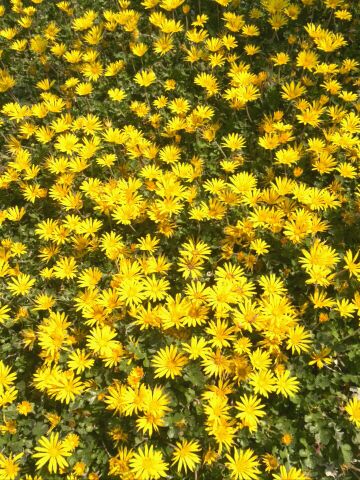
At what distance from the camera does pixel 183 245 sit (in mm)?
4129

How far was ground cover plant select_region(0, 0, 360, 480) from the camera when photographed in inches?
134

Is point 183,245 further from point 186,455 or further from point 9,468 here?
point 9,468

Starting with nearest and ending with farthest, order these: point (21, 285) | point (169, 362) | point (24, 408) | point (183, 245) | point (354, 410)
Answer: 1. point (354, 410)
2. point (169, 362)
3. point (24, 408)
4. point (183, 245)
5. point (21, 285)

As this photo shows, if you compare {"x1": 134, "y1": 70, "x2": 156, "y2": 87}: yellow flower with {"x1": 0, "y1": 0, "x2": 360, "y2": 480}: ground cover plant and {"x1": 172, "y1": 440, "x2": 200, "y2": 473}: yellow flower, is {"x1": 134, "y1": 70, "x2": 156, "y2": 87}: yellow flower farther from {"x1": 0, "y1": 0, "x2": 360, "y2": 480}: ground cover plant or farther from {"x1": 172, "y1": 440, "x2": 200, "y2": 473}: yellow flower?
{"x1": 172, "y1": 440, "x2": 200, "y2": 473}: yellow flower

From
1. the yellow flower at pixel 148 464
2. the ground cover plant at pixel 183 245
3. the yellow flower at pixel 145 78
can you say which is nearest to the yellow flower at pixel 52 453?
the ground cover plant at pixel 183 245

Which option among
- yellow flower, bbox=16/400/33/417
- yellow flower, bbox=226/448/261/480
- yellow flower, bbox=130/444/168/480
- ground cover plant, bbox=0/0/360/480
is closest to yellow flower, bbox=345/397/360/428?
ground cover plant, bbox=0/0/360/480

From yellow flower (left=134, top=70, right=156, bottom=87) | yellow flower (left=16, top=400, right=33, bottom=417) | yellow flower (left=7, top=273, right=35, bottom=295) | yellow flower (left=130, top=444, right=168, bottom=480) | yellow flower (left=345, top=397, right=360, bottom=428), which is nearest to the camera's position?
yellow flower (left=130, top=444, right=168, bottom=480)

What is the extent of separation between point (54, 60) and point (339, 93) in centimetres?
360

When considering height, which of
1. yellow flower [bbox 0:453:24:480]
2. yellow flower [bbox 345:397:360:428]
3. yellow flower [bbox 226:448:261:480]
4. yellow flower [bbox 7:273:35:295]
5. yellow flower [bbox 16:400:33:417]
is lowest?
yellow flower [bbox 226:448:261:480]

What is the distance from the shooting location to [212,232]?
14.5ft

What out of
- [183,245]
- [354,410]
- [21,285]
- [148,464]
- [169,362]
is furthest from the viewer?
[21,285]

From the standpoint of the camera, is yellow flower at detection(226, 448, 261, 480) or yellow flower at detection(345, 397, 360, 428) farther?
yellow flower at detection(345, 397, 360, 428)

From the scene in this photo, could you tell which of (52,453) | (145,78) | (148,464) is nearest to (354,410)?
(148,464)

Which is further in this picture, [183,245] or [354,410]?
[183,245]
